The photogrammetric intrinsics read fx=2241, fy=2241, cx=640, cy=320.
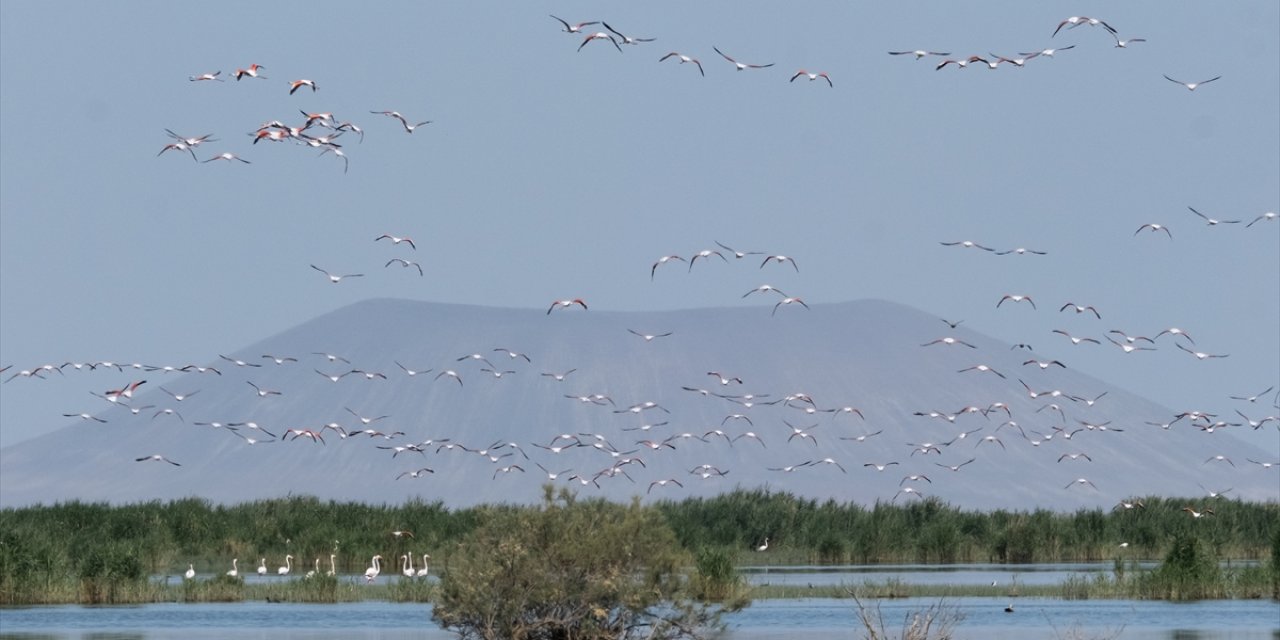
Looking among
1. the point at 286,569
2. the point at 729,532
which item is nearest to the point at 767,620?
the point at 286,569

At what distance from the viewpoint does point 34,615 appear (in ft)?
137

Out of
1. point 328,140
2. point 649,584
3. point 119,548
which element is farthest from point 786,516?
point 649,584

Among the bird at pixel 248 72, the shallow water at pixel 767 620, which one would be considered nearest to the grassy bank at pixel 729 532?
the shallow water at pixel 767 620

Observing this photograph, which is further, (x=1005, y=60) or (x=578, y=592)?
(x=1005, y=60)

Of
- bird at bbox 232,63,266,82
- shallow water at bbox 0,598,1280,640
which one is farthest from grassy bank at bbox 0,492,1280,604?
bird at bbox 232,63,266,82

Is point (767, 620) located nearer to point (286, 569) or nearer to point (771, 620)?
point (771, 620)

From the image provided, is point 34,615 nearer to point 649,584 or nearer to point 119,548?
point 119,548

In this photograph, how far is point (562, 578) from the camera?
28016 mm

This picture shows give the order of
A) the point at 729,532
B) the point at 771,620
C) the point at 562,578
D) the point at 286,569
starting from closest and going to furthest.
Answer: the point at 562,578 < the point at 771,620 < the point at 286,569 < the point at 729,532

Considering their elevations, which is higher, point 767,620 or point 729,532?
point 729,532

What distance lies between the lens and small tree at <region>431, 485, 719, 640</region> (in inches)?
1094

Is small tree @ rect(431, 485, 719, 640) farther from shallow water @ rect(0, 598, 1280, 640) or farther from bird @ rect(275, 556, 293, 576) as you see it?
bird @ rect(275, 556, 293, 576)

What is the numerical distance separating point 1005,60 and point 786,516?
111 feet

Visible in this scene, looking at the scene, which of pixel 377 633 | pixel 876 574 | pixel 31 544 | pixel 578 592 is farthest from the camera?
pixel 876 574
